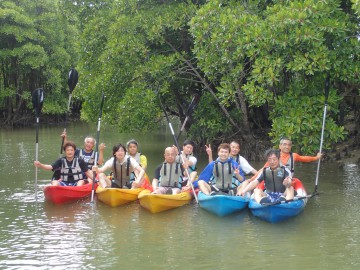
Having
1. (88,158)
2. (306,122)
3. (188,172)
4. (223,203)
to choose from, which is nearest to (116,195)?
(188,172)

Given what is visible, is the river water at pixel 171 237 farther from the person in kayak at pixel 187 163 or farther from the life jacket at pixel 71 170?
the person in kayak at pixel 187 163

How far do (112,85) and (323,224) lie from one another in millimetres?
8007

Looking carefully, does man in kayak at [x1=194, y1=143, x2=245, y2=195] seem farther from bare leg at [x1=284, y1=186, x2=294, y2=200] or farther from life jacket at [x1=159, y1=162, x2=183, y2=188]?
bare leg at [x1=284, y1=186, x2=294, y2=200]

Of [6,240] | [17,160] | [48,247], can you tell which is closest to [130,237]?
[48,247]

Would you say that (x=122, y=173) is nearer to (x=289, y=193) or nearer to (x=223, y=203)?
(x=223, y=203)

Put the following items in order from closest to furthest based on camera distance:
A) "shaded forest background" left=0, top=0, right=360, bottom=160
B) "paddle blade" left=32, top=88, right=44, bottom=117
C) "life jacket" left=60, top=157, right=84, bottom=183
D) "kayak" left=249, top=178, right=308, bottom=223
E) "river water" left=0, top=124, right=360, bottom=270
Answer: "river water" left=0, top=124, right=360, bottom=270, "kayak" left=249, top=178, right=308, bottom=223, "life jacket" left=60, top=157, right=84, bottom=183, "shaded forest background" left=0, top=0, right=360, bottom=160, "paddle blade" left=32, top=88, right=44, bottom=117

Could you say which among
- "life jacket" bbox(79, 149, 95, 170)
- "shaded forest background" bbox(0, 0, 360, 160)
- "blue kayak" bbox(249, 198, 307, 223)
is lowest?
"blue kayak" bbox(249, 198, 307, 223)

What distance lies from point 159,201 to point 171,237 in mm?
1251

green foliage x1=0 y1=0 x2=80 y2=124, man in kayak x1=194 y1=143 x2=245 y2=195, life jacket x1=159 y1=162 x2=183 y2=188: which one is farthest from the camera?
green foliage x1=0 y1=0 x2=80 y2=124

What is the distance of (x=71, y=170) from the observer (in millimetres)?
8906

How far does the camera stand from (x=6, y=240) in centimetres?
668

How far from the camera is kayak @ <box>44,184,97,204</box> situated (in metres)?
8.47

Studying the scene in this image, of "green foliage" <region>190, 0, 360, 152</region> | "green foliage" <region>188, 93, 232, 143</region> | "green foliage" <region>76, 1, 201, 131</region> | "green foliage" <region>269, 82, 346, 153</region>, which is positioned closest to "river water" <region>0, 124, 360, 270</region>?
"green foliage" <region>269, 82, 346, 153</region>

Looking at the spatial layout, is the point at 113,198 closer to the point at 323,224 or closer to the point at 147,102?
the point at 323,224
